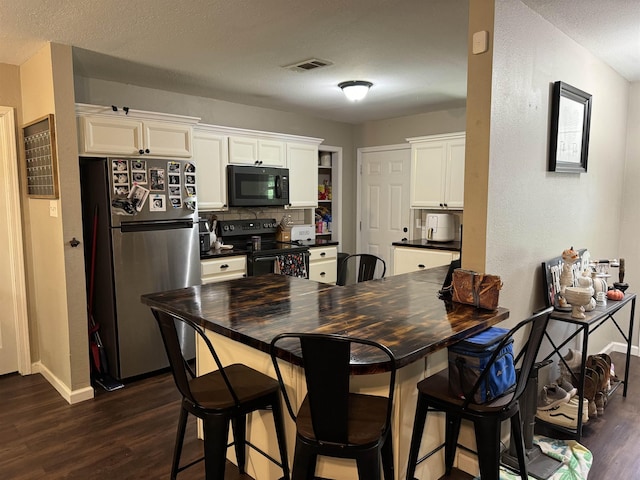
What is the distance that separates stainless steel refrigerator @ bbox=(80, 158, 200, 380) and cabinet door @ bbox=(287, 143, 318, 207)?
1644mm

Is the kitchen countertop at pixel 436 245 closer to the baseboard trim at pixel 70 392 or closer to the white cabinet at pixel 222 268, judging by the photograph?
the white cabinet at pixel 222 268

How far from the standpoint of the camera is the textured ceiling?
92.6 inches

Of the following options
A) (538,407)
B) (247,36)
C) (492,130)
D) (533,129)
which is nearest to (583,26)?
(533,129)

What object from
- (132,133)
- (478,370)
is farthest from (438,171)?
(478,370)

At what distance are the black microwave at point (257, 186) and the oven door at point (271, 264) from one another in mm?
609

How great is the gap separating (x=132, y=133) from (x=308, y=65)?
1471 millimetres

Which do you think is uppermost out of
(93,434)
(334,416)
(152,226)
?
(152,226)

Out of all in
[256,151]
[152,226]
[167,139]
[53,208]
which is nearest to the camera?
[53,208]

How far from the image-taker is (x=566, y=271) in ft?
9.00

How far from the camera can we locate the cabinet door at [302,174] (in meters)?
5.12

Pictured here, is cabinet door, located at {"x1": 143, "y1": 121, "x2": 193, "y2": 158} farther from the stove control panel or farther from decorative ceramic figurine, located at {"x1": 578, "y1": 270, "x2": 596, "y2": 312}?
decorative ceramic figurine, located at {"x1": 578, "y1": 270, "x2": 596, "y2": 312}

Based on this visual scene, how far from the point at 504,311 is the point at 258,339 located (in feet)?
3.96

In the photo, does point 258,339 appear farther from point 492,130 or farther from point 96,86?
point 96,86

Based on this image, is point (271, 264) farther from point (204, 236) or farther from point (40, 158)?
point (40, 158)
